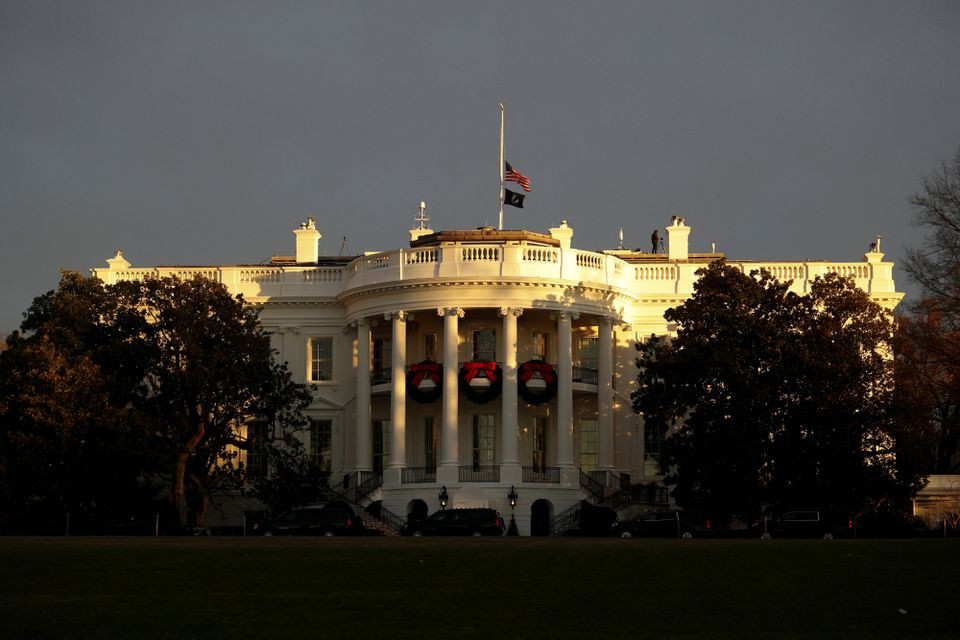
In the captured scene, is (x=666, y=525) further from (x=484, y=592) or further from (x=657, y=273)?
(x=484, y=592)

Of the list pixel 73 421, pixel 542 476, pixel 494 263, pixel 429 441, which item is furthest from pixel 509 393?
pixel 73 421

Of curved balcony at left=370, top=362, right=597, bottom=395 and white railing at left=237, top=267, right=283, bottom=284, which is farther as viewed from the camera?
white railing at left=237, top=267, right=283, bottom=284

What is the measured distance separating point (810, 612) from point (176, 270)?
45623 mm

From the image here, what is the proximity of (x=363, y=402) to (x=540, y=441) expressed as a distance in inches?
286

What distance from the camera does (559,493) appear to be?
5584 centimetres

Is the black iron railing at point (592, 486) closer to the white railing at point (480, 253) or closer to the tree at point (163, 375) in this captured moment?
the white railing at point (480, 253)

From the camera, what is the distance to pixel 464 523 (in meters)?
49.1

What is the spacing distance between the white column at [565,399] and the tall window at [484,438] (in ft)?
11.6

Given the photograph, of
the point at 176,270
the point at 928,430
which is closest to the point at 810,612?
the point at 928,430

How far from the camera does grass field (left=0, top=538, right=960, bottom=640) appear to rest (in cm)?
2083

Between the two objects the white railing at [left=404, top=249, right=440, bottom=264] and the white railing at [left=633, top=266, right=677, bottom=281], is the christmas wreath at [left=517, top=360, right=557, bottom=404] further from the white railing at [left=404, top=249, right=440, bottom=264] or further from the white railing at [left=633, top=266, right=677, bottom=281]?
the white railing at [left=633, top=266, right=677, bottom=281]

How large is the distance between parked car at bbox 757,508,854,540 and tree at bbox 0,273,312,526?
17.0m

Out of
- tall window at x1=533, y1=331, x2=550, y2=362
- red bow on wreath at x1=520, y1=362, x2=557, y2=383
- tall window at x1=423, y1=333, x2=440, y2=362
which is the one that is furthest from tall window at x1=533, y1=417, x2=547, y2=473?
tall window at x1=423, y1=333, x2=440, y2=362

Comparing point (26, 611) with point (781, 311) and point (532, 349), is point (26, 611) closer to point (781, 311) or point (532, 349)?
point (781, 311)
